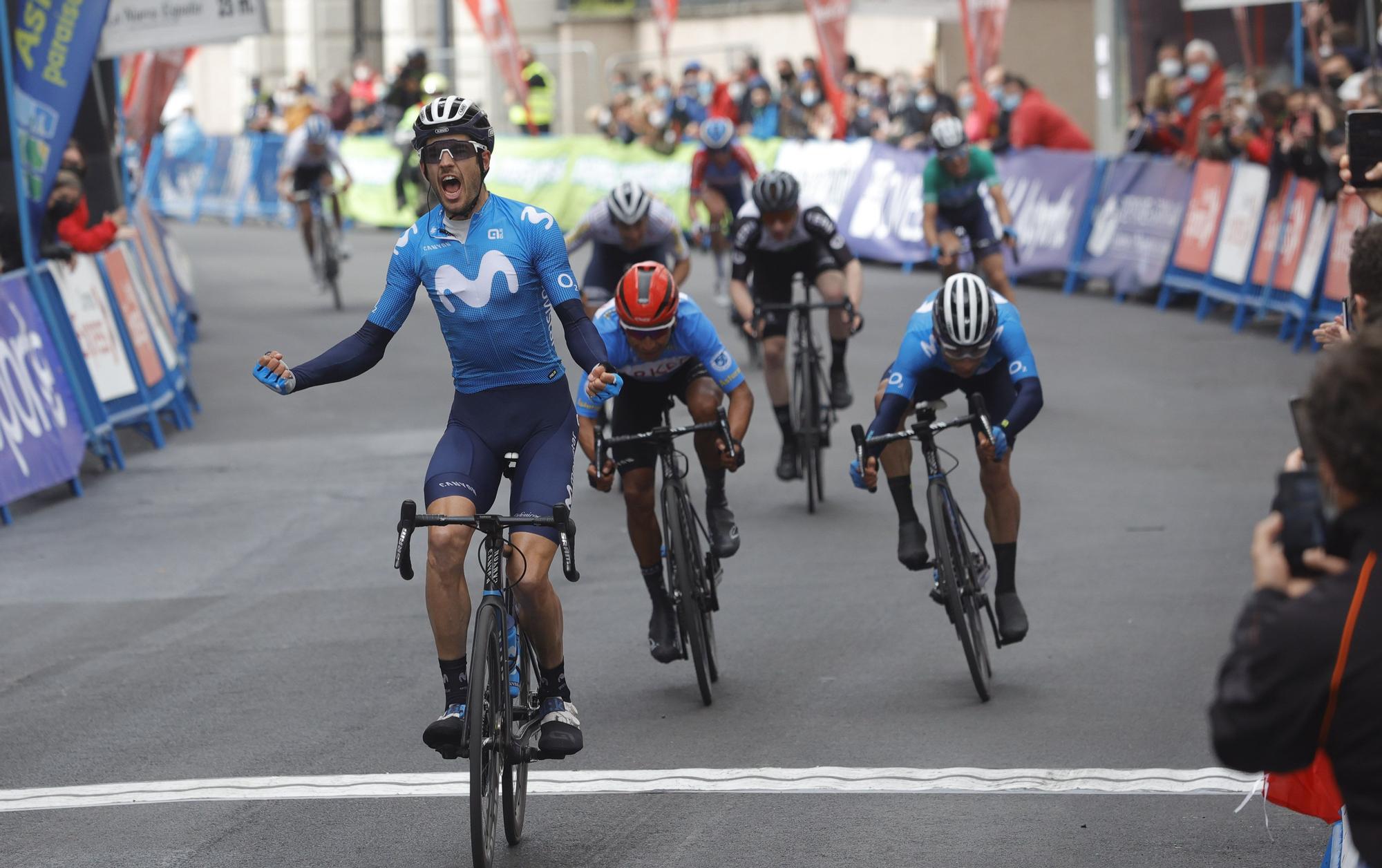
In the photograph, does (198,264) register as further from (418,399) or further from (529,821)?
(529,821)

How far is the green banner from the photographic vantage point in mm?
28188

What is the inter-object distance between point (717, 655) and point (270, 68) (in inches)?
1638

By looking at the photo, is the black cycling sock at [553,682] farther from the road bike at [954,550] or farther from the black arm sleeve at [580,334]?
the road bike at [954,550]

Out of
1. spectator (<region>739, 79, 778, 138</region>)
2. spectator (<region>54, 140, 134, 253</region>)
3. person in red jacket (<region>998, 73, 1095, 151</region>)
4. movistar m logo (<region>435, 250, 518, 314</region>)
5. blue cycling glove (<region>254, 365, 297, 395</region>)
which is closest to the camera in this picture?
blue cycling glove (<region>254, 365, 297, 395</region>)

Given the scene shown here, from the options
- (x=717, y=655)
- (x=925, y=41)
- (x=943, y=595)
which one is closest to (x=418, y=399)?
(x=717, y=655)

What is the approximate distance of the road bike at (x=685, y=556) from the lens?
302 inches

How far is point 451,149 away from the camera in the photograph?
20.6 feet

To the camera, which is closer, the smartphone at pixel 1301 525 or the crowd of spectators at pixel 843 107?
the smartphone at pixel 1301 525

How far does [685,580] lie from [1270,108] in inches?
492

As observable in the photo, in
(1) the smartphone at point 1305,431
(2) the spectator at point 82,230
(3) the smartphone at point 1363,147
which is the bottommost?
(2) the spectator at point 82,230

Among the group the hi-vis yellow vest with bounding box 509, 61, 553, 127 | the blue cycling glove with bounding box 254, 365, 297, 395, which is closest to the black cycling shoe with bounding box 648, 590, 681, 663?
the blue cycling glove with bounding box 254, 365, 297, 395

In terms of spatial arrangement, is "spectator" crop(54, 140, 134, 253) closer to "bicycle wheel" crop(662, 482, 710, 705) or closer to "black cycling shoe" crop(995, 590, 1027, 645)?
"bicycle wheel" crop(662, 482, 710, 705)

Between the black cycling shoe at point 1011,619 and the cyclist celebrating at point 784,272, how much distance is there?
3.84m

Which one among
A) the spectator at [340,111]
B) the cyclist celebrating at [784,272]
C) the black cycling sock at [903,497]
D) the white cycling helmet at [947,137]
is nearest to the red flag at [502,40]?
the spectator at [340,111]
